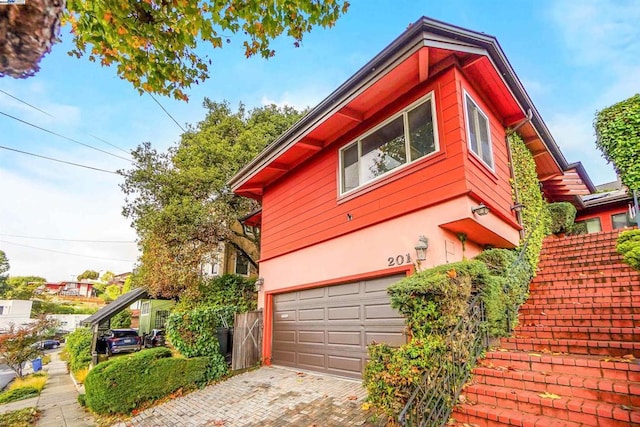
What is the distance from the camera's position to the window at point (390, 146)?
666cm

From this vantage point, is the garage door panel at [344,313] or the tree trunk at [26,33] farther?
the garage door panel at [344,313]

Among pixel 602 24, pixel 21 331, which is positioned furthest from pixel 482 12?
pixel 21 331

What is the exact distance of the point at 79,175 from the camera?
45.5 feet

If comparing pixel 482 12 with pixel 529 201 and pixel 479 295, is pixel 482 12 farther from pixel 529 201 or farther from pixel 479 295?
pixel 479 295

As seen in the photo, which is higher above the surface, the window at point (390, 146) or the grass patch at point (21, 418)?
the window at point (390, 146)

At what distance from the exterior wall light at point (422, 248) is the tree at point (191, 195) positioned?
342 inches

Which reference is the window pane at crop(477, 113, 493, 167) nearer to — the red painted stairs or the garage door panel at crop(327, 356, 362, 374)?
the red painted stairs

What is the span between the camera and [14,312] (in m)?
34.1

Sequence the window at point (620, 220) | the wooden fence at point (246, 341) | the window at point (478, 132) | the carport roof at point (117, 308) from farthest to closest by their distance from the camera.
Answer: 1. the window at point (620, 220)
2. the carport roof at point (117, 308)
3. the wooden fence at point (246, 341)
4. the window at point (478, 132)

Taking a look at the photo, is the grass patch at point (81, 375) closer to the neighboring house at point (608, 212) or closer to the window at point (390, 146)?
the window at point (390, 146)

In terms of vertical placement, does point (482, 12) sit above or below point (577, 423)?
above

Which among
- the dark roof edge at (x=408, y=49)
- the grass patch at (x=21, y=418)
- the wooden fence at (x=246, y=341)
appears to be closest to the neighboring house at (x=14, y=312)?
the grass patch at (x=21, y=418)

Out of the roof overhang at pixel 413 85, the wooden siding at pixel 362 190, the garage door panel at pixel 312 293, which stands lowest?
the garage door panel at pixel 312 293

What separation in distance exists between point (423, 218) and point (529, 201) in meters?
4.47
